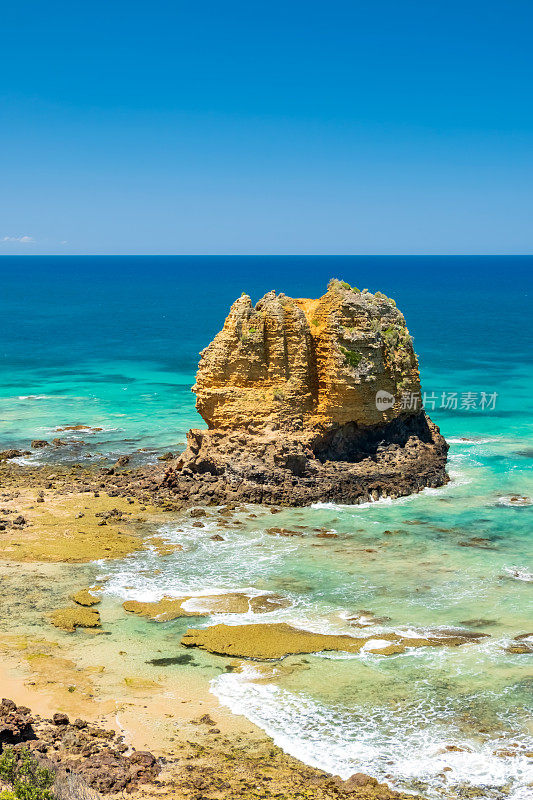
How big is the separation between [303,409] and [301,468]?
239 cm

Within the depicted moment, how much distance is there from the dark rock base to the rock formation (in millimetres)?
40

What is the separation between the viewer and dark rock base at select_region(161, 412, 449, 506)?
30.7 meters

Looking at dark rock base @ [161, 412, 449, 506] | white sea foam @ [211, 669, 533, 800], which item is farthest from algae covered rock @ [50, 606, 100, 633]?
dark rock base @ [161, 412, 449, 506]

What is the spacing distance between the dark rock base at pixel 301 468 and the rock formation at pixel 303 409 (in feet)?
0.13

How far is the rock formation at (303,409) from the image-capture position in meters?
31.1

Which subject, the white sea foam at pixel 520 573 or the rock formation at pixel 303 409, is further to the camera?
the rock formation at pixel 303 409

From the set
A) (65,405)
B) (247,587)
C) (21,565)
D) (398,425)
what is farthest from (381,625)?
(65,405)

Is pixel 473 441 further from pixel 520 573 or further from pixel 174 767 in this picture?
pixel 174 767

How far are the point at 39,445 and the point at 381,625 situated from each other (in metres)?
23.6

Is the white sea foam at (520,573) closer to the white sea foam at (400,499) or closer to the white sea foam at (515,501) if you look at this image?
the white sea foam at (515,501)

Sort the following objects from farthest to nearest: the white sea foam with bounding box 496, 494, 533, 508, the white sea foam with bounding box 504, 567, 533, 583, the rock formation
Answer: the rock formation
the white sea foam with bounding box 496, 494, 533, 508
the white sea foam with bounding box 504, 567, 533, 583

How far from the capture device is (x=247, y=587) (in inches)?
904

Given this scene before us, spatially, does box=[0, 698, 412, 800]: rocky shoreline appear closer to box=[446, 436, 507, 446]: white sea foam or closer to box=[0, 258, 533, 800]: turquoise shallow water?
box=[0, 258, 533, 800]: turquoise shallow water

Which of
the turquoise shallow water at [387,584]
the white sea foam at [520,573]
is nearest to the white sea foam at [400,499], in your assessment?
the turquoise shallow water at [387,584]
